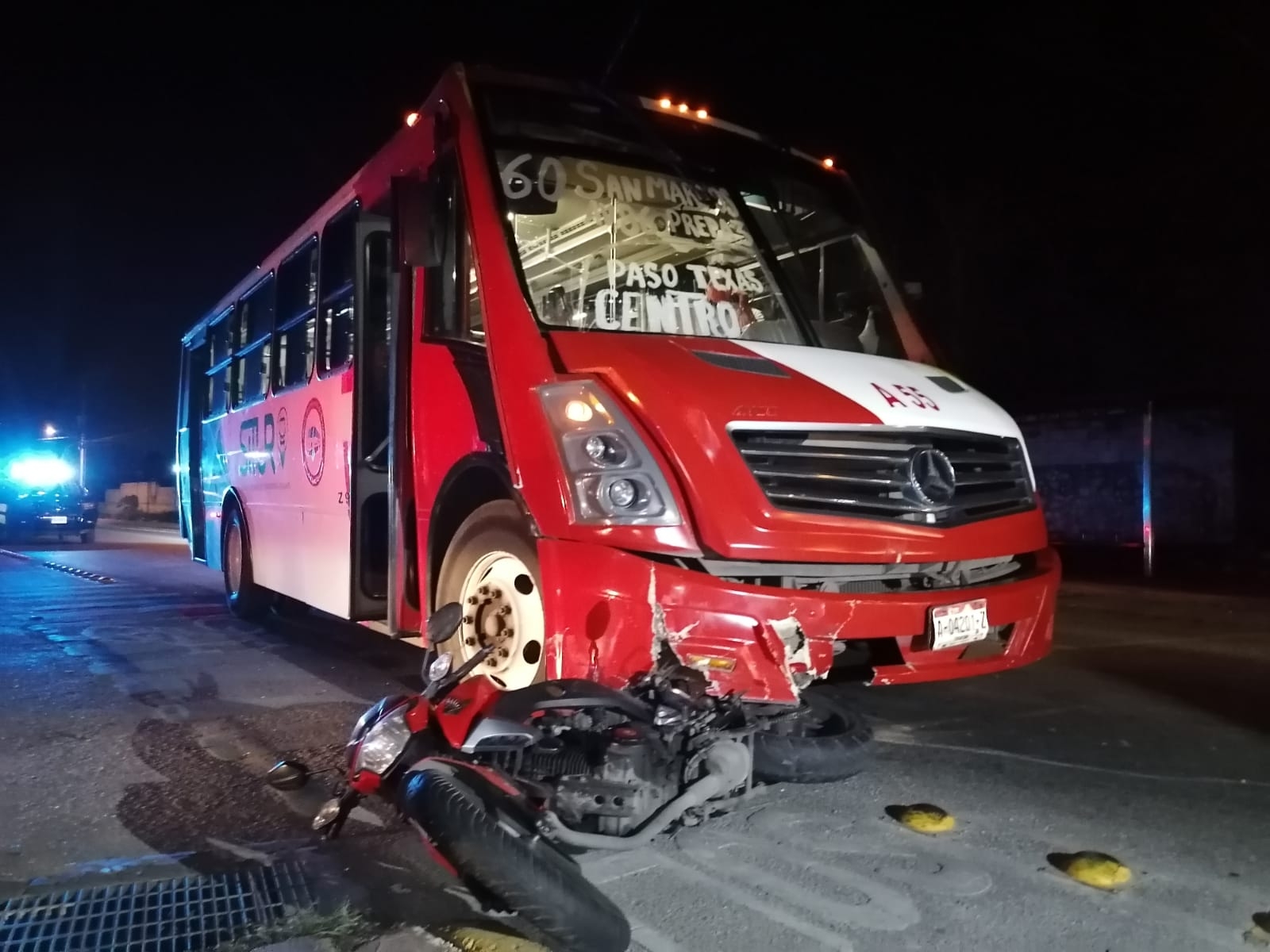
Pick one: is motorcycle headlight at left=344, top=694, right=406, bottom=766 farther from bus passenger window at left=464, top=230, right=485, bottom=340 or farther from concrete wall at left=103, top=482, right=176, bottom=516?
concrete wall at left=103, top=482, right=176, bottom=516

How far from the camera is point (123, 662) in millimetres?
7121

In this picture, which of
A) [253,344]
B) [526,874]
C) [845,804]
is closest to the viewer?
[526,874]

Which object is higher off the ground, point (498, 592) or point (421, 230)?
point (421, 230)

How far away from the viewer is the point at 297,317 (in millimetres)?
7477

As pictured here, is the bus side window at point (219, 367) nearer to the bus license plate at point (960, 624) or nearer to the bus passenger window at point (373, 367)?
the bus passenger window at point (373, 367)

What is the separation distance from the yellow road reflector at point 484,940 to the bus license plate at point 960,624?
197cm

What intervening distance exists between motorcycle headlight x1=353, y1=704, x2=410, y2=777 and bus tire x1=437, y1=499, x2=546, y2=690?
1.75 ft

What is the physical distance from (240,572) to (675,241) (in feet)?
19.4

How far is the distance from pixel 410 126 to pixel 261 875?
3786 mm

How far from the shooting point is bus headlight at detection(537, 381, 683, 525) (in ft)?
12.3

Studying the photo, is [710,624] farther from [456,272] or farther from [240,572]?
[240,572]

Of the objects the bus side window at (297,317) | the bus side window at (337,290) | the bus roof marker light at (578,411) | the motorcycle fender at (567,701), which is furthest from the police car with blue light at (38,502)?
the motorcycle fender at (567,701)

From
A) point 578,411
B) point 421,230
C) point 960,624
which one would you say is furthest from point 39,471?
point 960,624

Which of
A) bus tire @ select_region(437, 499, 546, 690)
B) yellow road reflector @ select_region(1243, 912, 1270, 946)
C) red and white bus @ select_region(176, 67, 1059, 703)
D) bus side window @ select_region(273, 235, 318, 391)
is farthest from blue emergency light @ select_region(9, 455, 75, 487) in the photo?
yellow road reflector @ select_region(1243, 912, 1270, 946)
